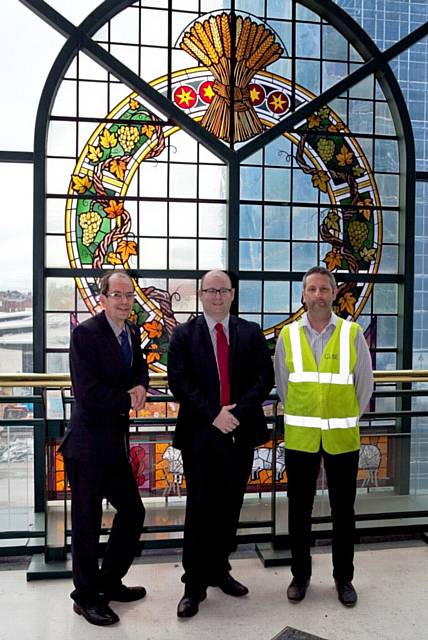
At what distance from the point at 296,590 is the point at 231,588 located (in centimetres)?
30

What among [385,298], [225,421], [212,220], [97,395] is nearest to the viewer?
[97,395]

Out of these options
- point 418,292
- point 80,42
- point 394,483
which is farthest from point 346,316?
point 80,42

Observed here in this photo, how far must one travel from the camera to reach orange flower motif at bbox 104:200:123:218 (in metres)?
4.32

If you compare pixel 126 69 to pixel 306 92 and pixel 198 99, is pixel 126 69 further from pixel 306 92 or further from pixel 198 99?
pixel 306 92

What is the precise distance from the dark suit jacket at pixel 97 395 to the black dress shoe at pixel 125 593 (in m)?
0.64

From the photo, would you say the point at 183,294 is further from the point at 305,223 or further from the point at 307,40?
the point at 307,40

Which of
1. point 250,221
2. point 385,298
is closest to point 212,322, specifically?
point 250,221

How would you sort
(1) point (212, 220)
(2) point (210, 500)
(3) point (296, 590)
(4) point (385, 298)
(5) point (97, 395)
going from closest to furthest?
(5) point (97, 395), (2) point (210, 500), (3) point (296, 590), (1) point (212, 220), (4) point (385, 298)

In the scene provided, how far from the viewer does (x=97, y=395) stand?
236 centimetres

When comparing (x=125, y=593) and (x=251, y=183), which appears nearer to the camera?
(x=125, y=593)

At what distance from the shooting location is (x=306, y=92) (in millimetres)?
4559

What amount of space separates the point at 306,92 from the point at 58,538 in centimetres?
365

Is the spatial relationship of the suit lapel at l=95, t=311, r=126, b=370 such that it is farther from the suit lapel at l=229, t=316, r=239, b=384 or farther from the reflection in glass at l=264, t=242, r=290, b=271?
the reflection in glass at l=264, t=242, r=290, b=271

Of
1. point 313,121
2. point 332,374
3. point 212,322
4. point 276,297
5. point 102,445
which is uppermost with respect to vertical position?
point 313,121
